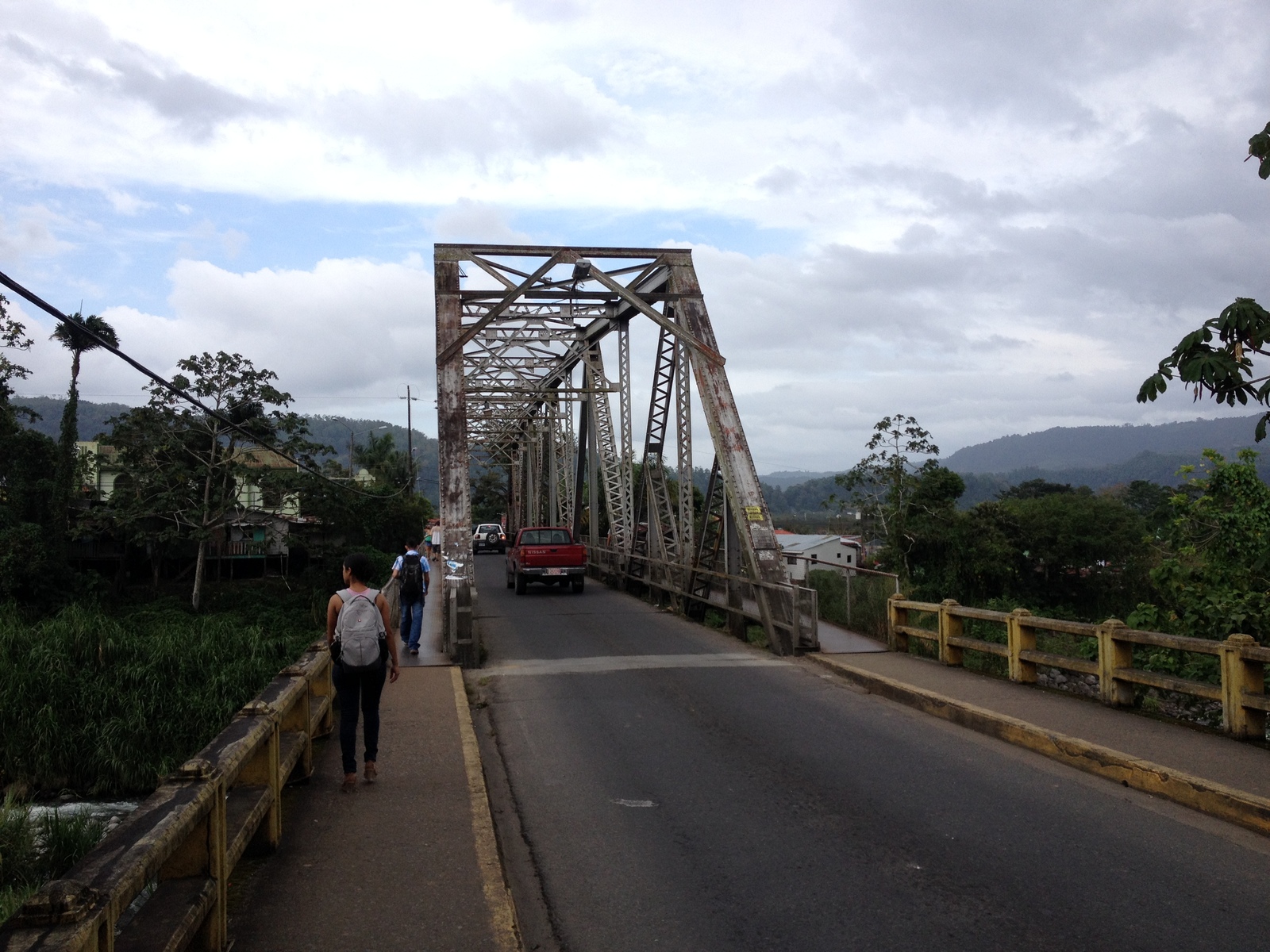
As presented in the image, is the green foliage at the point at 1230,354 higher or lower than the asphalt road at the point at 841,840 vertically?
higher

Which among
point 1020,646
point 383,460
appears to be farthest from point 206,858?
point 383,460

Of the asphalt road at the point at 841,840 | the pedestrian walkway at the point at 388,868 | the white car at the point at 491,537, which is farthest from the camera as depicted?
the white car at the point at 491,537

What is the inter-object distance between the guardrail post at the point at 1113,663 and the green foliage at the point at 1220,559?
7.24 metres

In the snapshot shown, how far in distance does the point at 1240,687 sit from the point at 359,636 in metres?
6.82

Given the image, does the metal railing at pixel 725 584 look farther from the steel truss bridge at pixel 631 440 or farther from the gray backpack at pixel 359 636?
the gray backpack at pixel 359 636

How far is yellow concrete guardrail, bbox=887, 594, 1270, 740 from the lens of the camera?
26.3ft

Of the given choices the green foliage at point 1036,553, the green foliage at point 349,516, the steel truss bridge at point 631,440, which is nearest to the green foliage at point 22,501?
the green foliage at point 349,516

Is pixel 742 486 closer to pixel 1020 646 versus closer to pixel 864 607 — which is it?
pixel 864 607

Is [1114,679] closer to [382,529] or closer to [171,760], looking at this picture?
[171,760]

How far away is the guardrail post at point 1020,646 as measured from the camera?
10.7 metres

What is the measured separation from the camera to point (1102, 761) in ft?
24.3

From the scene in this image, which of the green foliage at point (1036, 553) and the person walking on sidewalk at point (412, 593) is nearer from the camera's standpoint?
the person walking on sidewalk at point (412, 593)

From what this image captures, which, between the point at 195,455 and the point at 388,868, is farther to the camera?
the point at 195,455

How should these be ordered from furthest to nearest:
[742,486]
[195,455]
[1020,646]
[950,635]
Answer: [195,455]
[742,486]
[950,635]
[1020,646]
